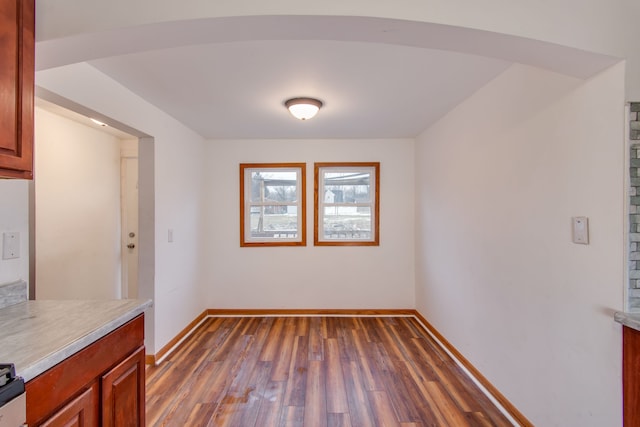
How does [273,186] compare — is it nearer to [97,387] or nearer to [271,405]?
[271,405]

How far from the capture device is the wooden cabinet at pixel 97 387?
2.83ft

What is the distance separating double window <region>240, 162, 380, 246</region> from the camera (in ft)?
12.4

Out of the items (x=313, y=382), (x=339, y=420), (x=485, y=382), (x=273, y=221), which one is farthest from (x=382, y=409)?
(x=273, y=221)

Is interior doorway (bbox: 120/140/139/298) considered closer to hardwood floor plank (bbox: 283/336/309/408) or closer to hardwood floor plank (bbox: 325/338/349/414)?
hardwood floor plank (bbox: 283/336/309/408)

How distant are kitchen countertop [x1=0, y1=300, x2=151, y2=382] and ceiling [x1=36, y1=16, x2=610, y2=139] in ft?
3.71

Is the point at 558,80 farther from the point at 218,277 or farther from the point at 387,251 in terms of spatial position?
the point at 218,277

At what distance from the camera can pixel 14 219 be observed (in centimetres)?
140

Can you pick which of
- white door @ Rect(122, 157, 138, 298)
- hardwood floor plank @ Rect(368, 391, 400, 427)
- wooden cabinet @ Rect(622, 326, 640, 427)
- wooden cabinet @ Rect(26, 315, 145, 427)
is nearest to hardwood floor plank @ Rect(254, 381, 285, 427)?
hardwood floor plank @ Rect(368, 391, 400, 427)

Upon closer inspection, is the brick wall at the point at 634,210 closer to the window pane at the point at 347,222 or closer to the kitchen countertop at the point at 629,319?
the kitchen countertop at the point at 629,319

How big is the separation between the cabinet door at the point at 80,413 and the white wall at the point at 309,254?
2684mm

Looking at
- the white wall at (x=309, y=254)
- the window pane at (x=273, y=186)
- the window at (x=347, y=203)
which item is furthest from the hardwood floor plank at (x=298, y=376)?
the window pane at (x=273, y=186)

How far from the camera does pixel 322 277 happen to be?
147 inches

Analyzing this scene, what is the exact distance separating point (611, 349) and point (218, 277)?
3.65 meters

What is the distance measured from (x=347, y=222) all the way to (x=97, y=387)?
3.06m
